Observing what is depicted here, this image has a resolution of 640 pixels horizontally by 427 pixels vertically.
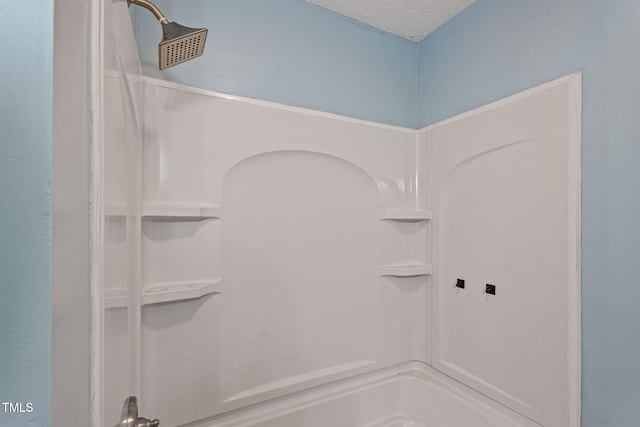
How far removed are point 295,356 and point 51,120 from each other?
4.16ft

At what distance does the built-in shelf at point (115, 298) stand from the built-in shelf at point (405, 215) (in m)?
1.17

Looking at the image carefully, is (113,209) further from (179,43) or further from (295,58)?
(295,58)

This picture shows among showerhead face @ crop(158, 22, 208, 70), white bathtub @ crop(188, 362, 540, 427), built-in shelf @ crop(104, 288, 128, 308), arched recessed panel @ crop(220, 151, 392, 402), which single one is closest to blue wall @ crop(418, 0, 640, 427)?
white bathtub @ crop(188, 362, 540, 427)

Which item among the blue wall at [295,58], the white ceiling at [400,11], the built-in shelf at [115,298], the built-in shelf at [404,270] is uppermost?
the white ceiling at [400,11]

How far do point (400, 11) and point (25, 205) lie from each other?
1.66m

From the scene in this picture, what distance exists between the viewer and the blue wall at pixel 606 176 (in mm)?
906

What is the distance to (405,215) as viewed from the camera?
5.07 feet

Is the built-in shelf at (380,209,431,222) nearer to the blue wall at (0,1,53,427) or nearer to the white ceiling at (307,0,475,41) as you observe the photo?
the white ceiling at (307,0,475,41)

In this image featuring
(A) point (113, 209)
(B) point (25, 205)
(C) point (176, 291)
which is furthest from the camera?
(C) point (176, 291)

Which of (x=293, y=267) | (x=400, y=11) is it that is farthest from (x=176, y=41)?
(x=400, y=11)

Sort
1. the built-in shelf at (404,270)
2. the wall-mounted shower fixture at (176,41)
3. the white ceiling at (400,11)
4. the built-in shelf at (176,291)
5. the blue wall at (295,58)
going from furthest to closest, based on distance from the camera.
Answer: the built-in shelf at (404,270) → the white ceiling at (400,11) → the blue wall at (295,58) → the built-in shelf at (176,291) → the wall-mounted shower fixture at (176,41)

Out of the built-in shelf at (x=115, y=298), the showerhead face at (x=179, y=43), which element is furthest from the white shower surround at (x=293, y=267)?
the built-in shelf at (x=115, y=298)

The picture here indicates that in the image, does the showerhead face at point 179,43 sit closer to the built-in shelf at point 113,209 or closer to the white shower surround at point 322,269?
the white shower surround at point 322,269

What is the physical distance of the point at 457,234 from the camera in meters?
1.45
